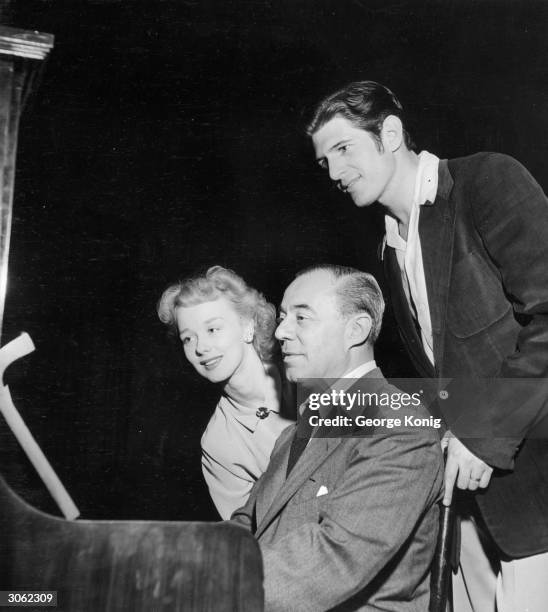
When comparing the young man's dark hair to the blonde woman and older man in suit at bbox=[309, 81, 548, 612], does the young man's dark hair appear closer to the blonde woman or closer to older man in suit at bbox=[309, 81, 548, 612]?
older man in suit at bbox=[309, 81, 548, 612]

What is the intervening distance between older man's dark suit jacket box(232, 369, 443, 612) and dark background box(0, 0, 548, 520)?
0.39 metres

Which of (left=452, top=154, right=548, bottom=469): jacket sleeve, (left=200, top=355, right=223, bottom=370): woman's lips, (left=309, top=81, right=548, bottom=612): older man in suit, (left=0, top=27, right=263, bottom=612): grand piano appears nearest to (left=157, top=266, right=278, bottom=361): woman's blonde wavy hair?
(left=200, top=355, right=223, bottom=370): woman's lips

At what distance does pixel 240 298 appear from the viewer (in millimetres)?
2389

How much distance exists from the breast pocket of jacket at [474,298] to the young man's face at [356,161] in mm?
359

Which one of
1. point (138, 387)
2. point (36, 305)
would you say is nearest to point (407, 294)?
point (138, 387)

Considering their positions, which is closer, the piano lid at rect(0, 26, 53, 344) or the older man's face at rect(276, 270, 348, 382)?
the piano lid at rect(0, 26, 53, 344)

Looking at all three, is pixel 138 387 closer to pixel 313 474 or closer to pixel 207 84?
pixel 313 474

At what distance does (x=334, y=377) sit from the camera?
219 centimetres

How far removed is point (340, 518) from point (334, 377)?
0.49 m

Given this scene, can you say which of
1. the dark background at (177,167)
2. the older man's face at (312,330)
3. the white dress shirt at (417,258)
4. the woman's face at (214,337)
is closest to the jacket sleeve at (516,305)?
the white dress shirt at (417,258)

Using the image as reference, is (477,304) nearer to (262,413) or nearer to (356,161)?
(356,161)

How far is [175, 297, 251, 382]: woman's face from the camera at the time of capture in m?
2.37

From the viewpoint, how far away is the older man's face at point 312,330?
2.20m

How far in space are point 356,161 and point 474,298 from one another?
0.56 metres
